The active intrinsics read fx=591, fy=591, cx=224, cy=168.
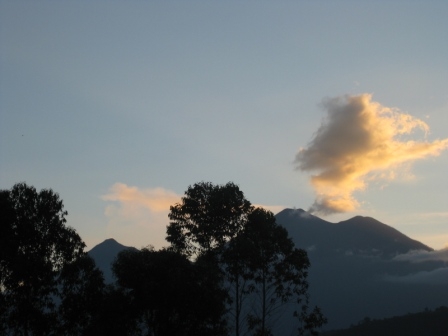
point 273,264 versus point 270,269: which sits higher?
point 273,264

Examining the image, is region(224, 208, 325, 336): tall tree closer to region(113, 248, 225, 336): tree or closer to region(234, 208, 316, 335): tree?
region(234, 208, 316, 335): tree

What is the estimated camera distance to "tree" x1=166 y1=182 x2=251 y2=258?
60312mm

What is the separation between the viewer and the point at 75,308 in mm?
59125

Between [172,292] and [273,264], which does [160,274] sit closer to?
[172,292]

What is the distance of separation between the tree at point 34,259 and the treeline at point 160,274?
0.32ft

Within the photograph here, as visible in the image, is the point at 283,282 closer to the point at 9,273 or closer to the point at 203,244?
the point at 203,244

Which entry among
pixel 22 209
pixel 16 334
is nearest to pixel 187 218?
pixel 22 209

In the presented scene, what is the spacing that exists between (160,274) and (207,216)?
854 cm

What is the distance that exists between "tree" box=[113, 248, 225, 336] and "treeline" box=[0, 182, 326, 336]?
9cm

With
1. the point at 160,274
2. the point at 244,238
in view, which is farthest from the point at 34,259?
the point at 244,238

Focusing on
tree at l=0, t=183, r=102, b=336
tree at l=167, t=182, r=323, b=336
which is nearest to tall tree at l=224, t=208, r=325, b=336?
tree at l=167, t=182, r=323, b=336

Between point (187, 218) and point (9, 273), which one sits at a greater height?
point (187, 218)

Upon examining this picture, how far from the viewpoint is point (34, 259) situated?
187 feet

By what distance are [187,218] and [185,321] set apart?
11057 millimetres
